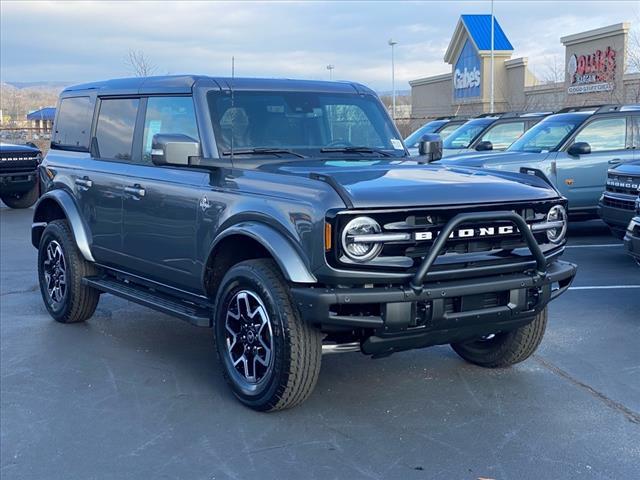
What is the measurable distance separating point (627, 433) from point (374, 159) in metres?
2.45

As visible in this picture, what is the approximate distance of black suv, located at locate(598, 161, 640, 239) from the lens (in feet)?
28.8

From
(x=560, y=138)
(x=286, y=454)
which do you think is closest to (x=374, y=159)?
(x=286, y=454)

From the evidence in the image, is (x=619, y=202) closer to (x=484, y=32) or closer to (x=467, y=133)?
(x=467, y=133)

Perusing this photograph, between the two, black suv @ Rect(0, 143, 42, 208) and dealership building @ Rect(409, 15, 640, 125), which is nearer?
black suv @ Rect(0, 143, 42, 208)

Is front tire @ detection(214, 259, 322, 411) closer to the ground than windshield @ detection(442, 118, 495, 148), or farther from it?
closer to the ground

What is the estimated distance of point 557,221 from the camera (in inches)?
192

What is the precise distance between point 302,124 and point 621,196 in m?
4.78

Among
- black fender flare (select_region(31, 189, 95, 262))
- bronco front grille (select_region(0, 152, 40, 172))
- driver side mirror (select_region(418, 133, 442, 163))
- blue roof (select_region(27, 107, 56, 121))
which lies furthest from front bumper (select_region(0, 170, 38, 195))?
blue roof (select_region(27, 107, 56, 121))

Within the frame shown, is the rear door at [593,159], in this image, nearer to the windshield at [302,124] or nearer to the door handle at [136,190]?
the windshield at [302,124]

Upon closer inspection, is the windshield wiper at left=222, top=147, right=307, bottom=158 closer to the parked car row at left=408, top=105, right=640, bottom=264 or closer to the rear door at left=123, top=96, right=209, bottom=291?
the rear door at left=123, top=96, right=209, bottom=291

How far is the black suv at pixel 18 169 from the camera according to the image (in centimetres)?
1577

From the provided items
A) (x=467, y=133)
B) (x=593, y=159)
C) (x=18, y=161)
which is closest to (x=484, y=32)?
(x=467, y=133)

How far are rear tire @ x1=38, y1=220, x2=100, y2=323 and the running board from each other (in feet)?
0.53

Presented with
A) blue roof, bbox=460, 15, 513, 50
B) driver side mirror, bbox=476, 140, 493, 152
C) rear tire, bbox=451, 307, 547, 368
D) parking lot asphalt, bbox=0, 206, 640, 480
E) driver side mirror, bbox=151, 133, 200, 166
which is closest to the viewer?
parking lot asphalt, bbox=0, 206, 640, 480
